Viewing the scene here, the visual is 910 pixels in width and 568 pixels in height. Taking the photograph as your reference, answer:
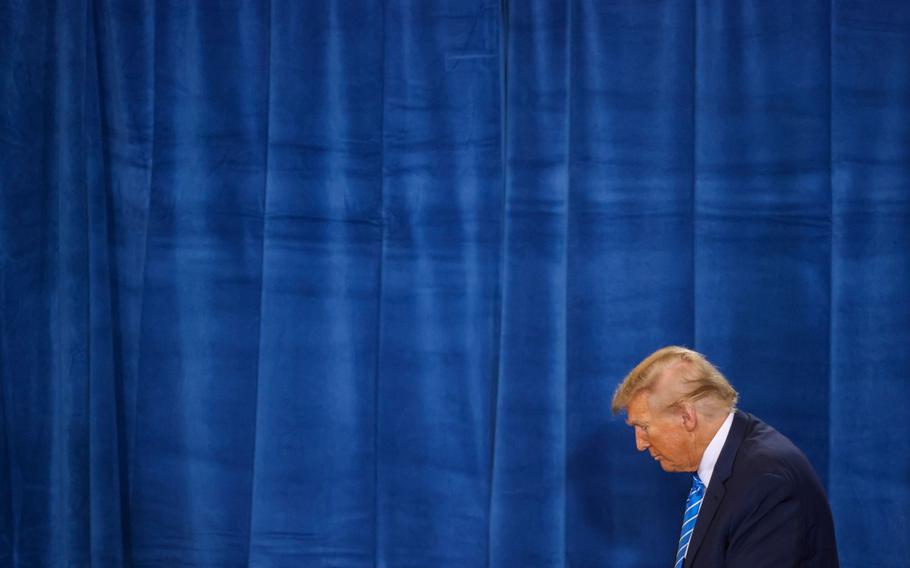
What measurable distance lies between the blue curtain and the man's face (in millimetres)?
727

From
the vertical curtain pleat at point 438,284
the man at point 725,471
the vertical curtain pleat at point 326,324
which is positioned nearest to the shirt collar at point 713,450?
the man at point 725,471

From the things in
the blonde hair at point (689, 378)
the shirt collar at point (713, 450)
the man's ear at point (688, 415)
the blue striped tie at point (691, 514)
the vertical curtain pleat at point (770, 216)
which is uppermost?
the vertical curtain pleat at point (770, 216)

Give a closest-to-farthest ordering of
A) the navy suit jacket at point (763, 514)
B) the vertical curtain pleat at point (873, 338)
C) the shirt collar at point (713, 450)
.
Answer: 1. the navy suit jacket at point (763, 514)
2. the shirt collar at point (713, 450)
3. the vertical curtain pleat at point (873, 338)

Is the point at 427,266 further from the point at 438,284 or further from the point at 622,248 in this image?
the point at 622,248

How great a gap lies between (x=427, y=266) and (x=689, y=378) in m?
1.10

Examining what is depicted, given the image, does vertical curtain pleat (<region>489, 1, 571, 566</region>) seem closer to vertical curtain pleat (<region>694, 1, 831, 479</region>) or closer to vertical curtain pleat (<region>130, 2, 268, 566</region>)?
vertical curtain pleat (<region>694, 1, 831, 479</region>)

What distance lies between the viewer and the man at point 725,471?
74.5 inches

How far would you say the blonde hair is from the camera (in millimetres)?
2086

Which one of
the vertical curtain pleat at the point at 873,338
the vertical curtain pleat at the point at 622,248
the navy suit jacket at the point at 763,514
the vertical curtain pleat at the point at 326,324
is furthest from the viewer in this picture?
the vertical curtain pleat at the point at 326,324

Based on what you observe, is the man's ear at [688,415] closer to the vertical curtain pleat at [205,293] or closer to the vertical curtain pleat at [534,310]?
the vertical curtain pleat at [534,310]

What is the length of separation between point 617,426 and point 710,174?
755 millimetres

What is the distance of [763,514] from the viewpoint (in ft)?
6.23

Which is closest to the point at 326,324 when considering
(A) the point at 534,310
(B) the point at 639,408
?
(A) the point at 534,310

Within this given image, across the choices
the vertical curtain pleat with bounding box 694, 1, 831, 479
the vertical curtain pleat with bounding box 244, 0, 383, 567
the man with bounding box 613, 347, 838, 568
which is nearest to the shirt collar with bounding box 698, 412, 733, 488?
the man with bounding box 613, 347, 838, 568
